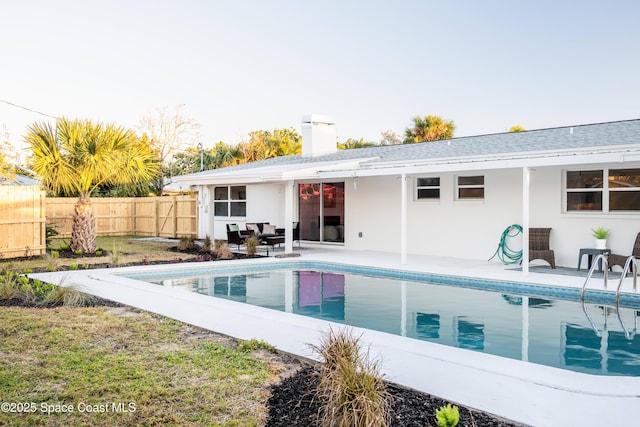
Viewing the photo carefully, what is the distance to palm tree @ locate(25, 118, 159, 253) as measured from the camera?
15.3m

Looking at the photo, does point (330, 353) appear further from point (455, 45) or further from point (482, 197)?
point (455, 45)

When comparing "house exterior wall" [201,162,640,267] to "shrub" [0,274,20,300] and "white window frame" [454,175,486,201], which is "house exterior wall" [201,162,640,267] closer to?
"white window frame" [454,175,486,201]

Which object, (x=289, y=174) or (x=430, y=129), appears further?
(x=430, y=129)

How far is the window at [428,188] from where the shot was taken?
15969mm

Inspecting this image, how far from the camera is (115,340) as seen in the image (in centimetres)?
640

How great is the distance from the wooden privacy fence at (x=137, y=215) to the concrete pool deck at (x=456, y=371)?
538 inches

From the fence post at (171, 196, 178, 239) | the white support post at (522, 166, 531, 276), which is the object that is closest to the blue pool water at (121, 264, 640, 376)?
the white support post at (522, 166, 531, 276)

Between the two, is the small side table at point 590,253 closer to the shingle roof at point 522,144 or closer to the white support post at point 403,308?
the shingle roof at point 522,144

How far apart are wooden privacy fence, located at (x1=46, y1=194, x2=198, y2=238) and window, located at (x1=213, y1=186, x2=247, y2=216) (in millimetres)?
1042

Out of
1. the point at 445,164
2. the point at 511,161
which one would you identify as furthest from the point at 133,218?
the point at 511,161

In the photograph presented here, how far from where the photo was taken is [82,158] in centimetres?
1555

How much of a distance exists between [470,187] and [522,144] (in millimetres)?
1929

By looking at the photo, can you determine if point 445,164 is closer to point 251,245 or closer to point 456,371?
point 251,245

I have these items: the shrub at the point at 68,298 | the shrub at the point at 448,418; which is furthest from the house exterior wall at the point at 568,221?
the shrub at the point at 68,298
